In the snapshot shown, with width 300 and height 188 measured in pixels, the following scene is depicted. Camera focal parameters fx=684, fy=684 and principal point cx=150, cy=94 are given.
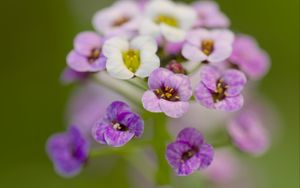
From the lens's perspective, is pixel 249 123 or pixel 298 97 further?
pixel 298 97

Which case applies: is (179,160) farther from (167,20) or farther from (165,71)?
(167,20)

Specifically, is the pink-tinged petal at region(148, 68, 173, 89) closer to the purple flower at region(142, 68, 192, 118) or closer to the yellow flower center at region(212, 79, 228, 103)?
the purple flower at region(142, 68, 192, 118)

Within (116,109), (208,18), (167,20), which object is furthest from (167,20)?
(116,109)

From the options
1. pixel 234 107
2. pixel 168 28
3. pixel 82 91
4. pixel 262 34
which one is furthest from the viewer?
pixel 262 34

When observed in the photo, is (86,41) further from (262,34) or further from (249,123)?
(262,34)

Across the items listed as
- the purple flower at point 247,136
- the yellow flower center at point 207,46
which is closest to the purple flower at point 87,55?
the yellow flower center at point 207,46

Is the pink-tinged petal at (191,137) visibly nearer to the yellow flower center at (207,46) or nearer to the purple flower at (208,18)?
the yellow flower center at (207,46)

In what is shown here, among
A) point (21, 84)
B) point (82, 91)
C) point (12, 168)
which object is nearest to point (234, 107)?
point (82, 91)
